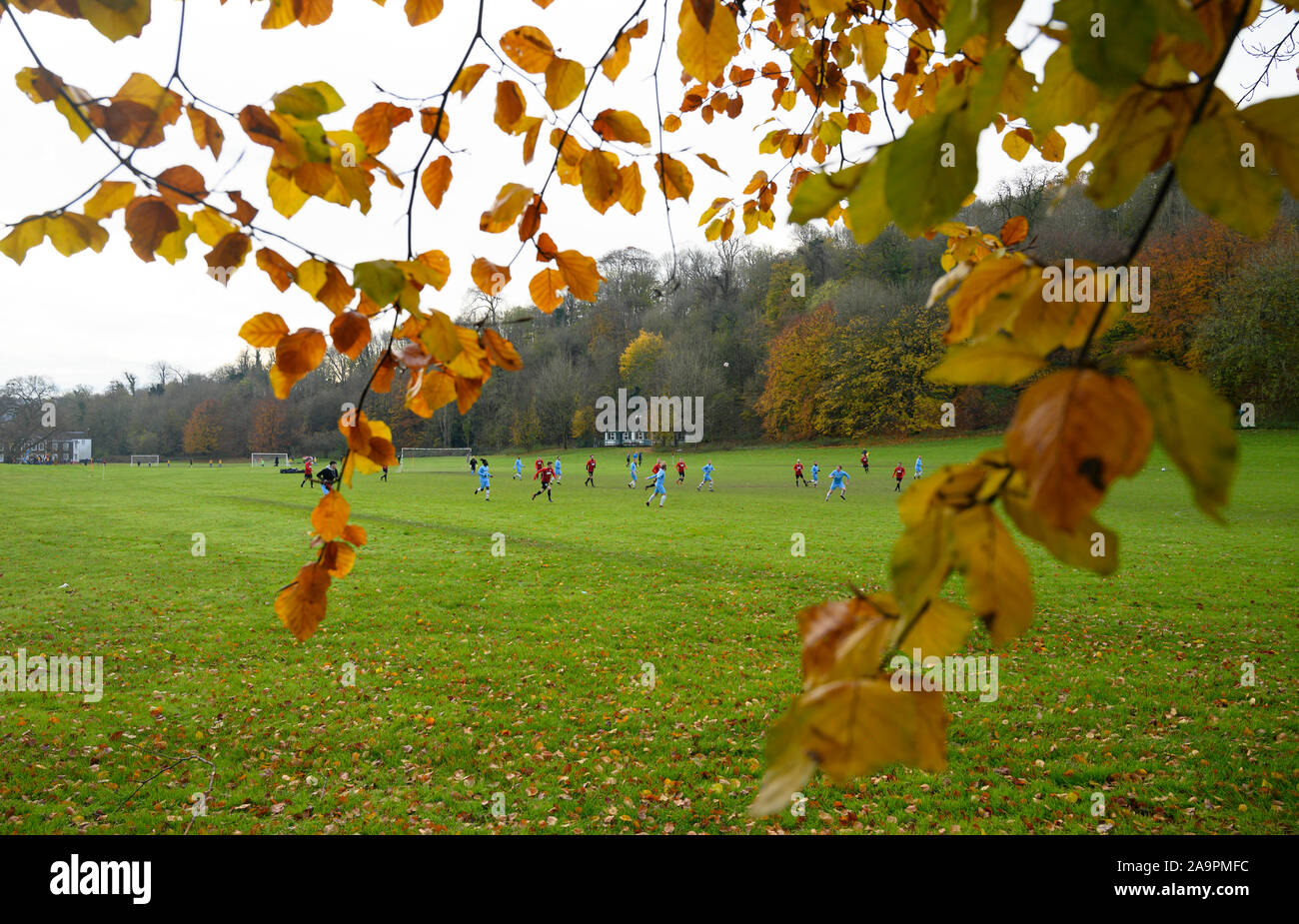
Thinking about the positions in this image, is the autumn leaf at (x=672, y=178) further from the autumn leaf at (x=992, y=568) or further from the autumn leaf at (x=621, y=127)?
the autumn leaf at (x=992, y=568)

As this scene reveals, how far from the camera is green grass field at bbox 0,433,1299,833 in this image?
186 inches

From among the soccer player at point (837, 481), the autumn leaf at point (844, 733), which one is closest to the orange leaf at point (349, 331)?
the autumn leaf at point (844, 733)

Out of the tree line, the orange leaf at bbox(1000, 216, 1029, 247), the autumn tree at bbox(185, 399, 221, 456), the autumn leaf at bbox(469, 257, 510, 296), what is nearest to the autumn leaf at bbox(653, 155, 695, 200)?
the autumn leaf at bbox(469, 257, 510, 296)

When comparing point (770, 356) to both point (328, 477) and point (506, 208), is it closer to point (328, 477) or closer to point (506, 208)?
point (328, 477)

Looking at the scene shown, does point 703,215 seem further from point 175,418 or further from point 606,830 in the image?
point 175,418

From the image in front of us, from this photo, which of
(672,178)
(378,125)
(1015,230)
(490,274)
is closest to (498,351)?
(490,274)

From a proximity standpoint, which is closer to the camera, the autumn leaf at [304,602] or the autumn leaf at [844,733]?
the autumn leaf at [844,733]

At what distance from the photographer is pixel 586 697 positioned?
686 centimetres

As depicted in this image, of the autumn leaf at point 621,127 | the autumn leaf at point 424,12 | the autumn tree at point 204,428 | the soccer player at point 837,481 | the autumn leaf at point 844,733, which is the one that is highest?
the autumn tree at point 204,428

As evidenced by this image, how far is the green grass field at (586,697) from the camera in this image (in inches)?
186

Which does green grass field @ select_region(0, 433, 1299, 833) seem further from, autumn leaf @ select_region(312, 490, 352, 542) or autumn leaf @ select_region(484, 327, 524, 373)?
autumn leaf @ select_region(484, 327, 524, 373)

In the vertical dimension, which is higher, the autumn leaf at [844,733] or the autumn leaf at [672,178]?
the autumn leaf at [672,178]

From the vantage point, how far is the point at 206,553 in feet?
49.4
